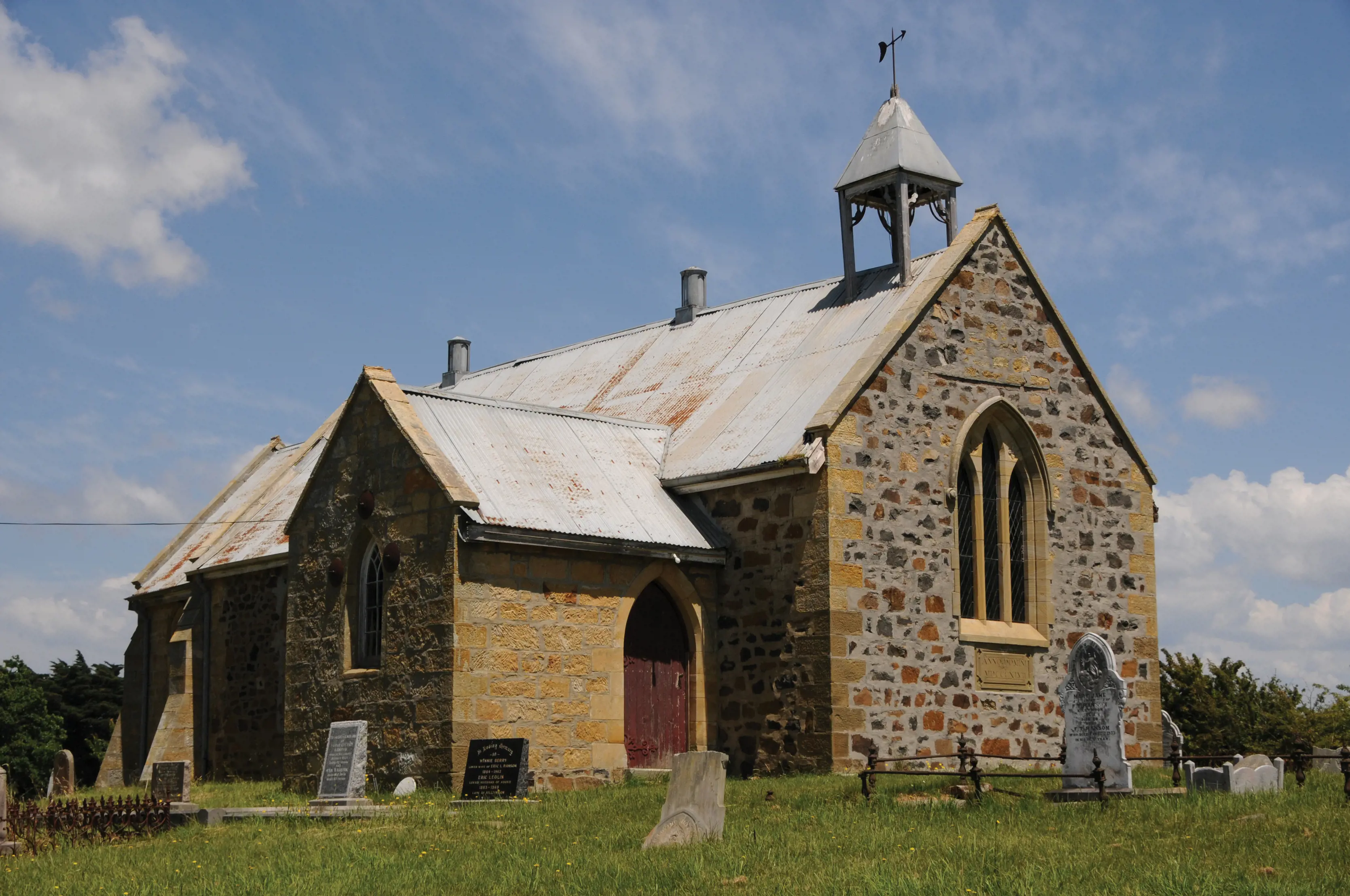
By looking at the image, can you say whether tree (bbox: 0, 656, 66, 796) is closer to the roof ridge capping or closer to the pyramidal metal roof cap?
the roof ridge capping

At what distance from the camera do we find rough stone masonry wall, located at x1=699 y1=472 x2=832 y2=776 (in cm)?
2139

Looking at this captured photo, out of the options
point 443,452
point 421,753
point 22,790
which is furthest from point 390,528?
point 22,790

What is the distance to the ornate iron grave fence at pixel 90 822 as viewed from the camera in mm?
17609

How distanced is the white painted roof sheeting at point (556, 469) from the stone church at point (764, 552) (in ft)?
0.18

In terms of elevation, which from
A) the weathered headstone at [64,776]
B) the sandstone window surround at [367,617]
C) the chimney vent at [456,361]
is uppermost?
the chimney vent at [456,361]

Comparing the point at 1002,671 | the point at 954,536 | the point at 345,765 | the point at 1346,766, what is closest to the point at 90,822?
the point at 345,765

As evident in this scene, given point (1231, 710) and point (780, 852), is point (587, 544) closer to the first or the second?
point (780, 852)

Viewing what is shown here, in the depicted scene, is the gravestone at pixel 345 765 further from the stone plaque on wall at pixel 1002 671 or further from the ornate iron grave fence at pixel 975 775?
the stone plaque on wall at pixel 1002 671

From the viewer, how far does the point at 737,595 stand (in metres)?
22.8

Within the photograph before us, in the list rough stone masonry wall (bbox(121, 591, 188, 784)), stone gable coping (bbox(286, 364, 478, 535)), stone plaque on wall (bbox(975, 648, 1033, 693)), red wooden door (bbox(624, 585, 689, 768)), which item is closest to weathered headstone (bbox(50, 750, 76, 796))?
A: rough stone masonry wall (bbox(121, 591, 188, 784))

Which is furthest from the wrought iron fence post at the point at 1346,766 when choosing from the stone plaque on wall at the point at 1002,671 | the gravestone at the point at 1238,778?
the stone plaque on wall at the point at 1002,671

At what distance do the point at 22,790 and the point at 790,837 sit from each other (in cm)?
2987

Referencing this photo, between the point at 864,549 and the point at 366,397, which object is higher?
the point at 366,397

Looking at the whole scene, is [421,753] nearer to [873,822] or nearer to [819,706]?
[819,706]
